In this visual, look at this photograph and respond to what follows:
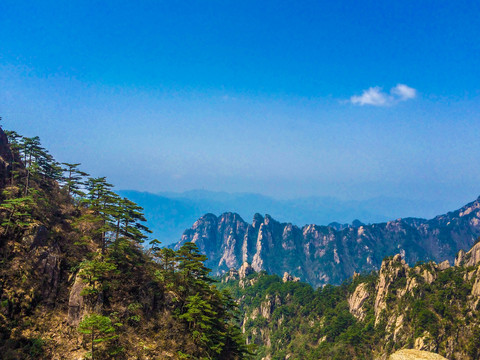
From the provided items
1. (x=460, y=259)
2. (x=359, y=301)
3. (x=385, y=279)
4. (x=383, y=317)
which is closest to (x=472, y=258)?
Answer: (x=460, y=259)

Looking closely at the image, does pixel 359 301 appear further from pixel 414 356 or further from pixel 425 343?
pixel 414 356

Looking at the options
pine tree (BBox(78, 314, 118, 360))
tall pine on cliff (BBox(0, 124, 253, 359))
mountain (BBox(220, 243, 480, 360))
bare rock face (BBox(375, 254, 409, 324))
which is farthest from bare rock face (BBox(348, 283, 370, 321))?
pine tree (BBox(78, 314, 118, 360))

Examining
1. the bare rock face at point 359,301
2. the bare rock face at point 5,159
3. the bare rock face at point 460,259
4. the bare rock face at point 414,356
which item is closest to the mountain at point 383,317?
the bare rock face at point 359,301

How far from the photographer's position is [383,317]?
335 ft

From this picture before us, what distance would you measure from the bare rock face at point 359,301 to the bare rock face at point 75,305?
11343 cm

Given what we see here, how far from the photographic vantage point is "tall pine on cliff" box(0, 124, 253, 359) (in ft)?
84.9

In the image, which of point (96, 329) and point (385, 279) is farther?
point (385, 279)

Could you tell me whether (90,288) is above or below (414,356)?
above

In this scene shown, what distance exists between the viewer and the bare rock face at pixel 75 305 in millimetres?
28078

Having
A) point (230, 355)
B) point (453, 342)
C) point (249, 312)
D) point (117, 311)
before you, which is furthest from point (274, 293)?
point (117, 311)

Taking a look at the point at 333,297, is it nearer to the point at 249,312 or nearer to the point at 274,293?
the point at 274,293

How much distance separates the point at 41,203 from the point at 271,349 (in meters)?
129

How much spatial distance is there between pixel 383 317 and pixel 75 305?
343ft

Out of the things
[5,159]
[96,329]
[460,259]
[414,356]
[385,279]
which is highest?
[5,159]
